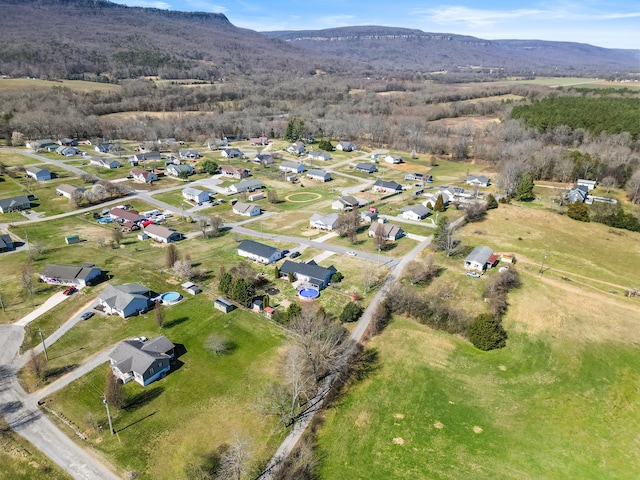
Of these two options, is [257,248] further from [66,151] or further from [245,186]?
[66,151]

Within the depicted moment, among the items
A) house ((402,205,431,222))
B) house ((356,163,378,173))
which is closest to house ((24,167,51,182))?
house ((356,163,378,173))

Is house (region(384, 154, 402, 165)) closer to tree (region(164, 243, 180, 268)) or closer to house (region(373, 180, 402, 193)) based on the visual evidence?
house (region(373, 180, 402, 193))

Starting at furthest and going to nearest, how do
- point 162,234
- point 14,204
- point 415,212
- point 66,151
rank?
point 66,151 → point 14,204 → point 415,212 → point 162,234

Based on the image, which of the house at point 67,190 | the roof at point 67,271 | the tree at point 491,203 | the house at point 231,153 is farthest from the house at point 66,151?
the tree at point 491,203

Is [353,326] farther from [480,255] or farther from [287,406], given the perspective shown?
[480,255]

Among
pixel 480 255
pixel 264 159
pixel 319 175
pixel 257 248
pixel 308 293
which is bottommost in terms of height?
pixel 308 293

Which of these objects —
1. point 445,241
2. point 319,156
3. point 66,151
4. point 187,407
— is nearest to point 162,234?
point 187,407
